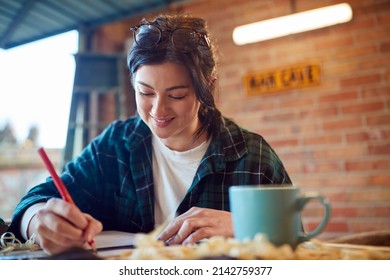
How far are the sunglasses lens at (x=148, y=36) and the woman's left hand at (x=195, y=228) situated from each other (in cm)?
33

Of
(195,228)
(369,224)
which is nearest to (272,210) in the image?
(195,228)

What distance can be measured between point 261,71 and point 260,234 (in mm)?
1332

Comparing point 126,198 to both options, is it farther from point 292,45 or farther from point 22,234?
→ point 292,45

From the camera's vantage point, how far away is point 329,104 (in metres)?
1.48

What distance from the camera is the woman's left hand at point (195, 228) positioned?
1.68 feet

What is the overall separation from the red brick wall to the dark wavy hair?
45 centimetres

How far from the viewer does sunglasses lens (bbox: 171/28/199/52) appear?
697mm

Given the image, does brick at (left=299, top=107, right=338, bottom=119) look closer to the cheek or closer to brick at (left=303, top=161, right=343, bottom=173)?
brick at (left=303, top=161, right=343, bottom=173)

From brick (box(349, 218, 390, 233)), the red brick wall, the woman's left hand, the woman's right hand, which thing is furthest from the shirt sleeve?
brick (box(349, 218, 390, 233))

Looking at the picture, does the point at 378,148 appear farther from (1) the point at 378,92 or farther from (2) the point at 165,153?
(2) the point at 165,153

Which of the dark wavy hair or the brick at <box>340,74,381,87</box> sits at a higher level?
the brick at <box>340,74,381,87</box>

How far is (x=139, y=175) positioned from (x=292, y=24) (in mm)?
1032

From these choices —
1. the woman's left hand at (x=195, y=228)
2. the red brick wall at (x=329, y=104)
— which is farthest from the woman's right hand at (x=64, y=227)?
the red brick wall at (x=329, y=104)
